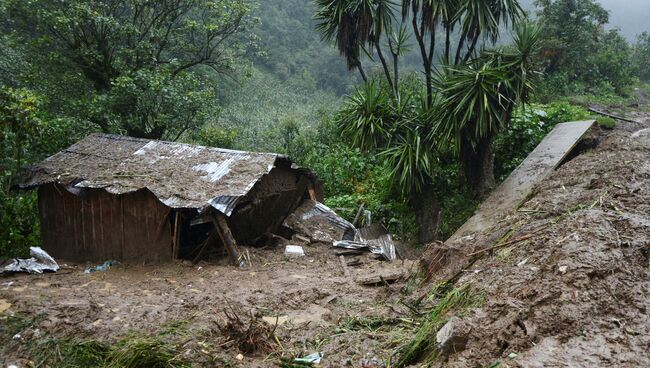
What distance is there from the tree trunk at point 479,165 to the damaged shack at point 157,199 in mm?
3240

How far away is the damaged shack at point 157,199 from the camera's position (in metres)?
8.08

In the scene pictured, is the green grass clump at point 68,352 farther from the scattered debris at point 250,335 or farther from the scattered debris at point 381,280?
the scattered debris at point 381,280

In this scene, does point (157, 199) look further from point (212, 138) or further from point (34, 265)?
point (212, 138)

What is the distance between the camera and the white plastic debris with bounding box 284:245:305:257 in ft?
28.9

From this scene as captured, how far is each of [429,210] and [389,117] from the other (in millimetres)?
2031

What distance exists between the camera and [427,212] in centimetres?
1082

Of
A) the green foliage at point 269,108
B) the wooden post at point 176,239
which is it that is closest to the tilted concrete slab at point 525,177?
the wooden post at point 176,239

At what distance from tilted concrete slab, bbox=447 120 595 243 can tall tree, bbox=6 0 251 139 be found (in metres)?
6.70

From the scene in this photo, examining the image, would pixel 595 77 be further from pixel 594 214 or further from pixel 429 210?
pixel 594 214

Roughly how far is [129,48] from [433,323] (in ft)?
33.5

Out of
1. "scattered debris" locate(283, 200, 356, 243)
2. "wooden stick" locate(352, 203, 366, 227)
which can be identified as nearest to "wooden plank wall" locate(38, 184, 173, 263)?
"scattered debris" locate(283, 200, 356, 243)

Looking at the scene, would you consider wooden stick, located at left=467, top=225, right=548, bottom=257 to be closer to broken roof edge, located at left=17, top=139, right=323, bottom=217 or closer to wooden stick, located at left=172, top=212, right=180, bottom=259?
broken roof edge, located at left=17, top=139, right=323, bottom=217

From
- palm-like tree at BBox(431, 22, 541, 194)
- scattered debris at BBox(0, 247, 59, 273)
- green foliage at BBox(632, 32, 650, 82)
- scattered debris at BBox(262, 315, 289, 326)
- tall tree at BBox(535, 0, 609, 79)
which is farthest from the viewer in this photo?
green foliage at BBox(632, 32, 650, 82)

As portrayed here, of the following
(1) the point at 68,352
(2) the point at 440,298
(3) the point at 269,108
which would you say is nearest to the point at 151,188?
(1) the point at 68,352
